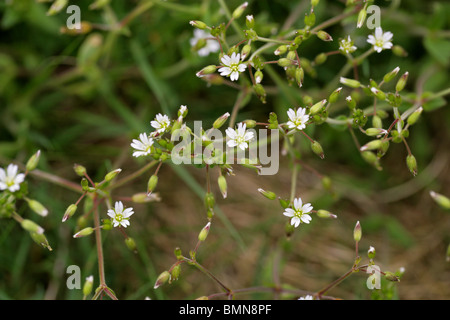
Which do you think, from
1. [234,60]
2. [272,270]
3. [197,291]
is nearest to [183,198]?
[197,291]

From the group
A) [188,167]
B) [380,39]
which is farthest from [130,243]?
[380,39]

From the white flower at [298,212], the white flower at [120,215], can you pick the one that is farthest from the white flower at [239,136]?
the white flower at [120,215]

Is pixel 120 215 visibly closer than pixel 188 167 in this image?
Yes

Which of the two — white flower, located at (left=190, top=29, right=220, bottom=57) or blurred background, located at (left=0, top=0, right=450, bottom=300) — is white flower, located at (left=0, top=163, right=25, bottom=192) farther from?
white flower, located at (left=190, top=29, right=220, bottom=57)

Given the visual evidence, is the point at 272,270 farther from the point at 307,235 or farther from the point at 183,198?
the point at 183,198

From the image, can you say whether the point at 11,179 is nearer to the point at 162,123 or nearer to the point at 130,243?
the point at 130,243

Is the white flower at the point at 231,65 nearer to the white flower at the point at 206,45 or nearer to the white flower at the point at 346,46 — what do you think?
the white flower at the point at 346,46
